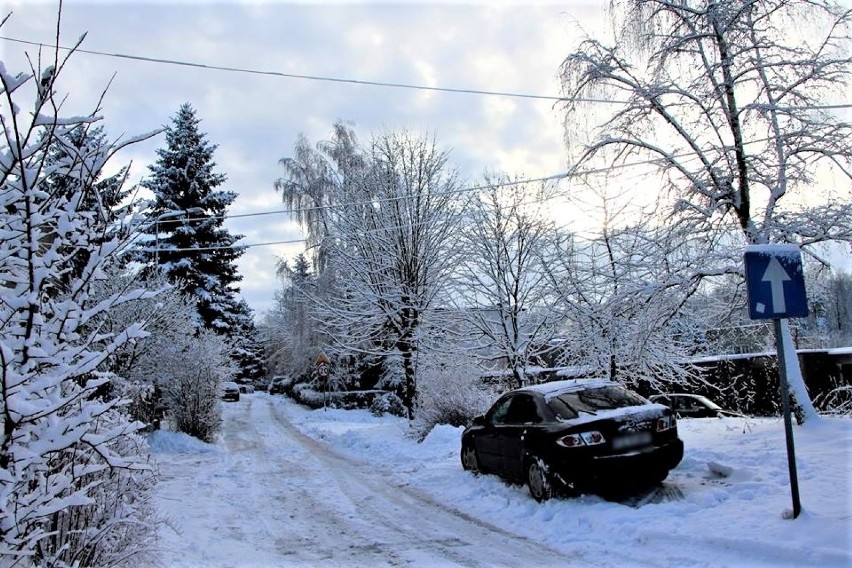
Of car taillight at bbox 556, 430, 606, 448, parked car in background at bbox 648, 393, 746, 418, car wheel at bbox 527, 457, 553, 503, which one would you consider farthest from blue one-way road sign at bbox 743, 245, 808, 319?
parked car in background at bbox 648, 393, 746, 418

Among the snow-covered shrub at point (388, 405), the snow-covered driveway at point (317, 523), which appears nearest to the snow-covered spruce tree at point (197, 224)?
the snow-covered shrub at point (388, 405)

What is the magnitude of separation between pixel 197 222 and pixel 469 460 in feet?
76.3

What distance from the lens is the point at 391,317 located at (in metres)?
20.2

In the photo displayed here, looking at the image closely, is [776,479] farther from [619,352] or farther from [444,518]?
[619,352]

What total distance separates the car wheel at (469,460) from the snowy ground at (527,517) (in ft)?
0.57

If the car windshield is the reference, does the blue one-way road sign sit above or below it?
above

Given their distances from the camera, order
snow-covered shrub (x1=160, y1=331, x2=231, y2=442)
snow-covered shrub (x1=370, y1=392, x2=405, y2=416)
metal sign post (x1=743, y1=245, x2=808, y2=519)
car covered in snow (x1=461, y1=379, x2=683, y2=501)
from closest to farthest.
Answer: metal sign post (x1=743, y1=245, x2=808, y2=519) → car covered in snow (x1=461, y1=379, x2=683, y2=501) → snow-covered shrub (x1=160, y1=331, x2=231, y2=442) → snow-covered shrub (x1=370, y1=392, x2=405, y2=416)

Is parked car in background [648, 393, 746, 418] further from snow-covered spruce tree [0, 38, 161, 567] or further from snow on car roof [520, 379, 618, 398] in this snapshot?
snow-covered spruce tree [0, 38, 161, 567]

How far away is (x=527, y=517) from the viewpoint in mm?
7219

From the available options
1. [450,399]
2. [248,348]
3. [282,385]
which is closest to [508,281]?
[450,399]

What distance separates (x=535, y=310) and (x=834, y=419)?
9.17m

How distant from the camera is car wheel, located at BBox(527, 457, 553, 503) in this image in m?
7.45

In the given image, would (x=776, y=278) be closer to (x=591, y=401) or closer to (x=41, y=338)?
(x=591, y=401)

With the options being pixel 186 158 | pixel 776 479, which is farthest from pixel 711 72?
pixel 186 158
